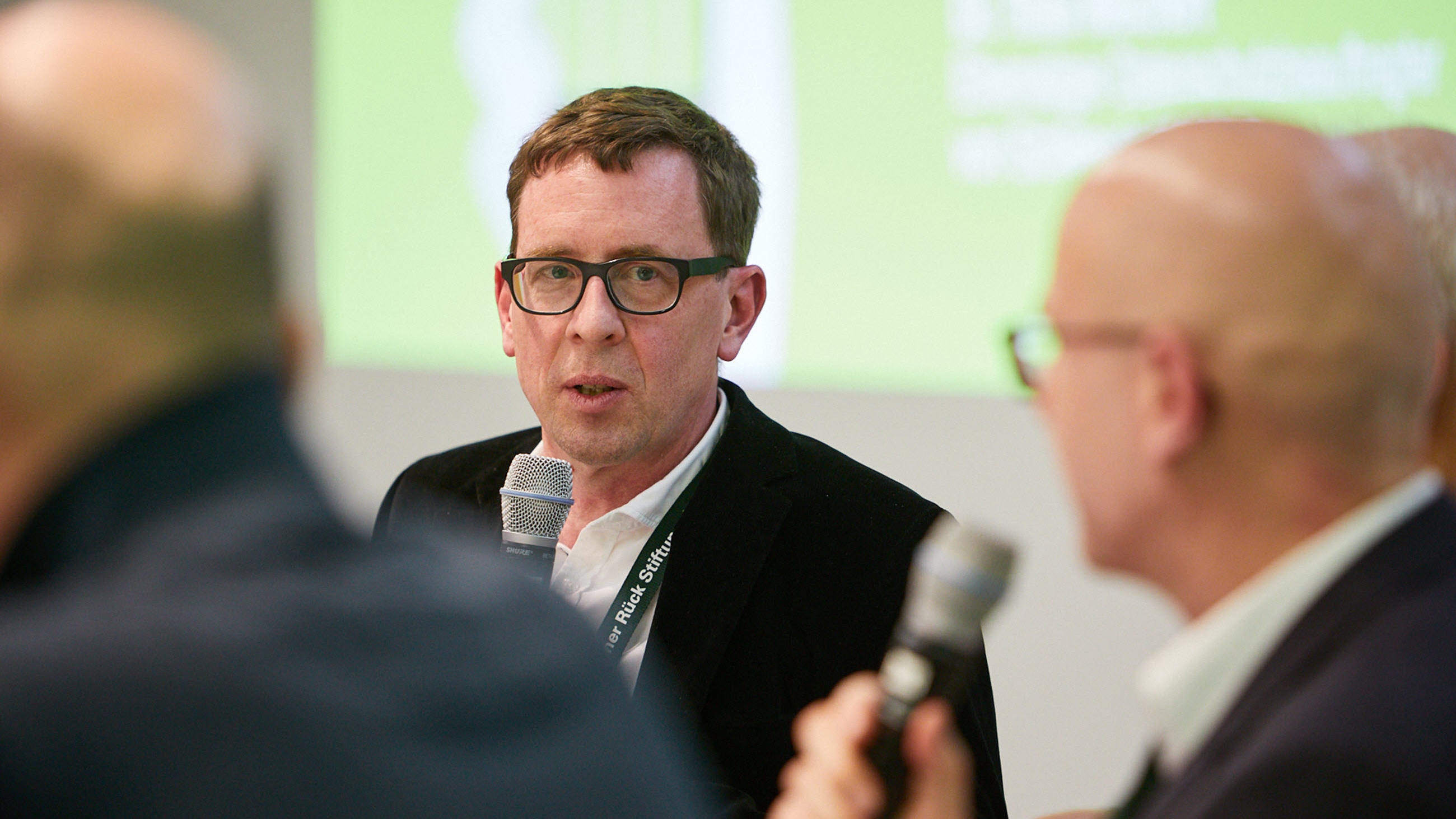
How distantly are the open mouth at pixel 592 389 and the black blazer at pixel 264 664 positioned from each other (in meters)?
1.32

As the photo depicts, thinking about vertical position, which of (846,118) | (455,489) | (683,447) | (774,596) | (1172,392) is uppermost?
(846,118)

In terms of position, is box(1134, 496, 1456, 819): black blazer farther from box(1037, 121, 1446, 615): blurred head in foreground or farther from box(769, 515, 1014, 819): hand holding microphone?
box(769, 515, 1014, 819): hand holding microphone

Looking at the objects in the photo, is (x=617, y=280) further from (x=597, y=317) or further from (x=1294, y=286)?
(x=1294, y=286)

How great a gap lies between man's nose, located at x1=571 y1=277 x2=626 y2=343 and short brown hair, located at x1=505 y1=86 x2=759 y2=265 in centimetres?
21

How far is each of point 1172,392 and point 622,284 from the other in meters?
1.27

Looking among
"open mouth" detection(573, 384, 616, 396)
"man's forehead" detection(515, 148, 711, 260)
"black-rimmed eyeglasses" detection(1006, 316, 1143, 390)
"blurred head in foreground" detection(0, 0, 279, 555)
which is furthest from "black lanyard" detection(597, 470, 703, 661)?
"blurred head in foreground" detection(0, 0, 279, 555)

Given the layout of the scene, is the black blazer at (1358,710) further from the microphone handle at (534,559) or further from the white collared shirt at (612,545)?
the white collared shirt at (612,545)

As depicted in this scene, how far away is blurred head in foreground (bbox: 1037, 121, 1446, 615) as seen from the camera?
0.98 m

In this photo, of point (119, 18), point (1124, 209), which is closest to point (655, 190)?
point (1124, 209)

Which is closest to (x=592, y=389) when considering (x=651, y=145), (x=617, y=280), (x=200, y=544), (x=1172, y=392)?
(x=617, y=280)

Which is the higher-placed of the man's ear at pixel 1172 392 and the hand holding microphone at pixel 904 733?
the man's ear at pixel 1172 392

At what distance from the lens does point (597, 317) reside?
2.12 metres

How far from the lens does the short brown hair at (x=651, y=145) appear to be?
86.0 inches

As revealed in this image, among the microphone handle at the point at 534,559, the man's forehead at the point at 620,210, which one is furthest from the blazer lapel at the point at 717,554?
the man's forehead at the point at 620,210
